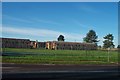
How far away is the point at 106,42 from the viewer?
151625 mm

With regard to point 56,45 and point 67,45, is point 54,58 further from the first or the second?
point 67,45

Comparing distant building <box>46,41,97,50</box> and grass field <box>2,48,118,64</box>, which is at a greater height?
distant building <box>46,41,97,50</box>

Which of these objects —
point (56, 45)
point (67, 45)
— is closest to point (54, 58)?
point (56, 45)

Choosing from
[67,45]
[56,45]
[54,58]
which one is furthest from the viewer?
[67,45]

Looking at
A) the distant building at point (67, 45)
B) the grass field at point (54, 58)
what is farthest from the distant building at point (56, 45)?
the grass field at point (54, 58)

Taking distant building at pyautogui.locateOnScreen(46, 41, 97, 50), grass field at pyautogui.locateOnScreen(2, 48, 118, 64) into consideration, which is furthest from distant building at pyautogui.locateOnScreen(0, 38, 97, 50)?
Answer: grass field at pyautogui.locateOnScreen(2, 48, 118, 64)

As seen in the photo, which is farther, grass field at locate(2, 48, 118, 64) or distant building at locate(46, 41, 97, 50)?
distant building at locate(46, 41, 97, 50)

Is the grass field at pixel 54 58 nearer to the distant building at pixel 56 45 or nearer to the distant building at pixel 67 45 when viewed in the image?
the distant building at pixel 56 45

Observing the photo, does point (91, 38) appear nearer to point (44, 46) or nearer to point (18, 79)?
point (44, 46)

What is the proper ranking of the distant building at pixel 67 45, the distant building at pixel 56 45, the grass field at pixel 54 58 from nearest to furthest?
Answer: 1. the grass field at pixel 54 58
2. the distant building at pixel 56 45
3. the distant building at pixel 67 45

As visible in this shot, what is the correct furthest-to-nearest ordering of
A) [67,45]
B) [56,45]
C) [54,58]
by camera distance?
[67,45], [56,45], [54,58]

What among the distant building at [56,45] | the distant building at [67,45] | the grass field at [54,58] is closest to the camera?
the grass field at [54,58]

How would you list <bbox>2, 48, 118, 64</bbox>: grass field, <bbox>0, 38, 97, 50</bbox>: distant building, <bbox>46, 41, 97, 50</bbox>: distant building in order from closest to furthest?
<bbox>2, 48, 118, 64</bbox>: grass field → <bbox>0, 38, 97, 50</bbox>: distant building → <bbox>46, 41, 97, 50</bbox>: distant building

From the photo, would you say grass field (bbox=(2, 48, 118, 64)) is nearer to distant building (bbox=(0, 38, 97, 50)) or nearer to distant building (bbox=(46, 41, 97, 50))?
distant building (bbox=(0, 38, 97, 50))
